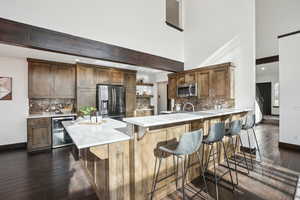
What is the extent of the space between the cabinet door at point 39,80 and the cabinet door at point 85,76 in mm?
783

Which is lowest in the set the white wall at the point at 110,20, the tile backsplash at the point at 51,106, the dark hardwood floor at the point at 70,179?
the dark hardwood floor at the point at 70,179

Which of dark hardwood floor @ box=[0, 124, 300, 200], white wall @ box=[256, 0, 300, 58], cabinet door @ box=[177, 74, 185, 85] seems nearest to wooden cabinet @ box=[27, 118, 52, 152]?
dark hardwood floor @ box=[0, 124, 300, 200]

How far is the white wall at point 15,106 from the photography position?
402 cm

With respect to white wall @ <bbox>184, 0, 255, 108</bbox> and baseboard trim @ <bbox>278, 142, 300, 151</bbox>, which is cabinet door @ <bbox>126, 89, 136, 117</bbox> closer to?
white wall @ <bbox>184, 0, 255, 108</bbox>

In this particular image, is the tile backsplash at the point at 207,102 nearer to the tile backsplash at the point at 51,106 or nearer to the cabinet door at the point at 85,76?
the cabinet door at the point at 85,76

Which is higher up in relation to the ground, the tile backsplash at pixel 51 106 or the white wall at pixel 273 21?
the white wall at pixel 273 21

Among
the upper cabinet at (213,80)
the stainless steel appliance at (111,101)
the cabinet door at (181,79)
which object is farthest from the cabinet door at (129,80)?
the upper cabinet at (213,80)

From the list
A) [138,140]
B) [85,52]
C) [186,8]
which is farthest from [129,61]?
[186,8]

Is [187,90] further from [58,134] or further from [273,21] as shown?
[58,134]

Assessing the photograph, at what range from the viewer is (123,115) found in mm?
5461

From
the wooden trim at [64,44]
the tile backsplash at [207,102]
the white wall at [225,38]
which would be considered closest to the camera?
the wooden trim at [64,44]

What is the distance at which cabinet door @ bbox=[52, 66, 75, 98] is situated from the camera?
4535 mm

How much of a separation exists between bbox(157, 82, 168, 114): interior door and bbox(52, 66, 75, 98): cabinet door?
13.3 ft

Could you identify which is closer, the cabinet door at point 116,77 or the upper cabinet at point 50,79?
the upper cabinet at point 50,79
